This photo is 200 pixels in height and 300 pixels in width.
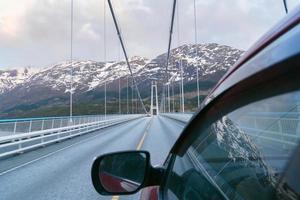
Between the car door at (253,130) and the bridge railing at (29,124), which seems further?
the bridge railing at (29,124)

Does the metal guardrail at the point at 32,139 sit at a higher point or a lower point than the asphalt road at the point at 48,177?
higher

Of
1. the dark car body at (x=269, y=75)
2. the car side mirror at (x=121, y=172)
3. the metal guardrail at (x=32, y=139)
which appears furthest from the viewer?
the metal guardrail at (x=32, y=139)

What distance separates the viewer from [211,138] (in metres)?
2.30

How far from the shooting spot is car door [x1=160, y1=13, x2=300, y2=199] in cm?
133

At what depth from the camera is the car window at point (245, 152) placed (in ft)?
4.72

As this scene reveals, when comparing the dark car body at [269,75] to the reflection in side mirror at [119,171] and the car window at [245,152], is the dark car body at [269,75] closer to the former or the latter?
the car window at [245,152]

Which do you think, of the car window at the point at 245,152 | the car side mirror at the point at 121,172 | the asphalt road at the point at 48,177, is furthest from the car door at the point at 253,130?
the asphalt road at the point at 48,177

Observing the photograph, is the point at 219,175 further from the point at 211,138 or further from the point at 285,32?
the point at 285,32

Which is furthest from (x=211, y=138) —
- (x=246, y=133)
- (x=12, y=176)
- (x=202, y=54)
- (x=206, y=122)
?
(x=202, y=54)

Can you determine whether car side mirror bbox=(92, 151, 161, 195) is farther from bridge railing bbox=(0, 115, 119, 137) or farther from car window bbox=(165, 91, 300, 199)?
bridge railing bbox=(0, 115, 119, 137)

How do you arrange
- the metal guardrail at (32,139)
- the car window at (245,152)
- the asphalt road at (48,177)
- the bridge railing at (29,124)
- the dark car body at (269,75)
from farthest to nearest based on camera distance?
1. the bridge railing at (29,124)
2. the metal guardrail at (32,139)
3. the asphalt road at (48,177)
4. the car window at (245,152)
5. the dark car body at (269,75)

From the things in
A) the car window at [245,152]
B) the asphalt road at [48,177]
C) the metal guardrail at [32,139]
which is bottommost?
the asphalt road at [48,177]

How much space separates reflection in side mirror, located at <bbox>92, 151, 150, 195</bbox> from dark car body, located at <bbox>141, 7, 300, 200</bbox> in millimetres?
716

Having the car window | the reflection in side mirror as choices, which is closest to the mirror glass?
the reflection in side mirror
